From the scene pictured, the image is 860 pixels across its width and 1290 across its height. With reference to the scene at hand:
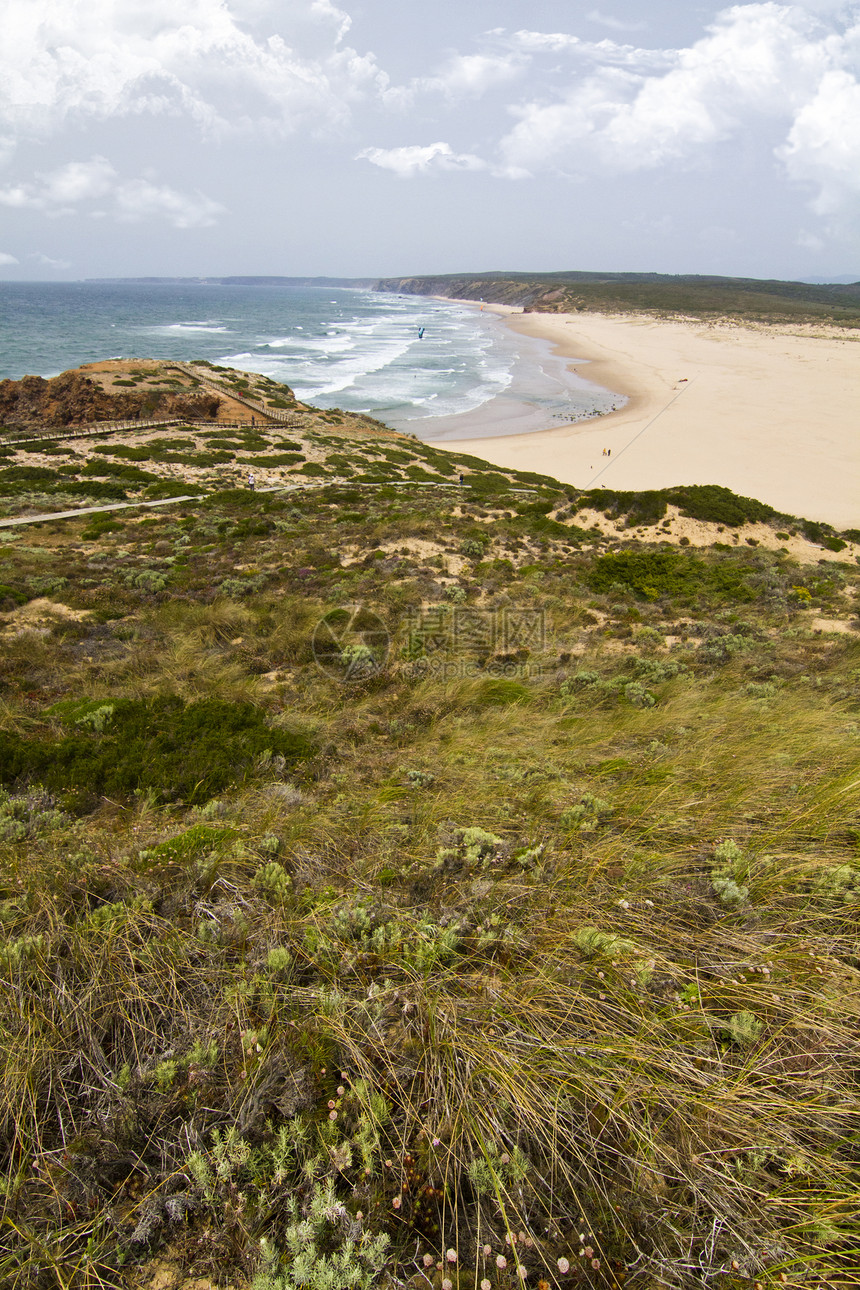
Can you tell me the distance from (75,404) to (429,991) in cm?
3969

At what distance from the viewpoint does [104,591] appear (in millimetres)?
11664

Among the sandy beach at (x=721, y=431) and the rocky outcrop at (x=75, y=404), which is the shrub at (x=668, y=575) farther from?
the rocky outcrop at (x=75, y=404)

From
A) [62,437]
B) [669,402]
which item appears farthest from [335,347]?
[62,437]

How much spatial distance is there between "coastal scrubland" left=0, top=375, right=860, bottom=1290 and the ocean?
124 feet

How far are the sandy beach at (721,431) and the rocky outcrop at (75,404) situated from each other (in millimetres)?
17819

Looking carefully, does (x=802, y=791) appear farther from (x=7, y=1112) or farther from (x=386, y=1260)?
(x=7, y=1112)

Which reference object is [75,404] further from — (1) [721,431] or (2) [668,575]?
(1) [721,431]

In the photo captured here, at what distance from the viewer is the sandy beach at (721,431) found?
2861 centimetres

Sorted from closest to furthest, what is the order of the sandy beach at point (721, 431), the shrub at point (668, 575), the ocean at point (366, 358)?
the shrub at point (668, 575)
the sandy beach at point (721, 431)
the ocean at point (366, 358)

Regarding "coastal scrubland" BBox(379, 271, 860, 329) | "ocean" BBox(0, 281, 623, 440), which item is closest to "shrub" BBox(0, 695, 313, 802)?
"ocean" BBox(0, 281, 623, 440)

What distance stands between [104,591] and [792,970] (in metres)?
12.7

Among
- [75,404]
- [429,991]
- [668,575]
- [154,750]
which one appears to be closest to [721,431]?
[668,575]

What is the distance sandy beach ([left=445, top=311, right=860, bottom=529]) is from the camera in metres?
28.6

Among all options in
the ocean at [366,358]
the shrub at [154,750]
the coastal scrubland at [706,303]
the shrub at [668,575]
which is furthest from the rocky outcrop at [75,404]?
the coastal scrubland at [706,303]
